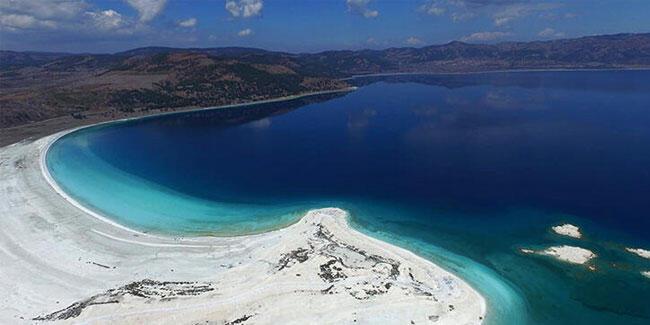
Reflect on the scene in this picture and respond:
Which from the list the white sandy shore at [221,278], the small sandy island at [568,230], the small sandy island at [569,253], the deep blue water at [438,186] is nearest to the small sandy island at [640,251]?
the deep blue water at [438,186]

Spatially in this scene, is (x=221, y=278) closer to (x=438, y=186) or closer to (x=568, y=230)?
(x=568, y=230)

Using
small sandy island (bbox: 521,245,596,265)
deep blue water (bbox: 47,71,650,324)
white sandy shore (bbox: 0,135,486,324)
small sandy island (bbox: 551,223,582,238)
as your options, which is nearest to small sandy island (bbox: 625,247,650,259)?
deep blue water (bbox: 47,71,650,324)

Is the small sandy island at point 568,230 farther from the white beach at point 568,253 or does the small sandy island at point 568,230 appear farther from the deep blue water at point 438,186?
the white beach at point 568,253

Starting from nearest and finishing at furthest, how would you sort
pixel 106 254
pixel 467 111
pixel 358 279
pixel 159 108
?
pixel 358 279 < pixel 106 254 < pixel 467 111 < pixel 159 108

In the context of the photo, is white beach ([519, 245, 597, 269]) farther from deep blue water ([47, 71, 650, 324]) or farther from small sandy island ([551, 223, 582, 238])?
small sandy island ([551, 223, 582, 238])

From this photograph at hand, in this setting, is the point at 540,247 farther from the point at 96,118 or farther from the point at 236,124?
the point at 96,118

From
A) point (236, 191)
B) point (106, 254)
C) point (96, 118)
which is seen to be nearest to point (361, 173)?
point (236, 191)
